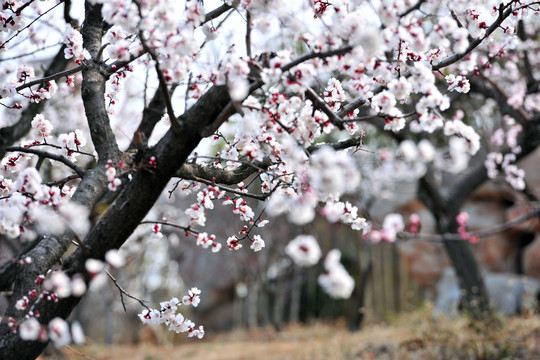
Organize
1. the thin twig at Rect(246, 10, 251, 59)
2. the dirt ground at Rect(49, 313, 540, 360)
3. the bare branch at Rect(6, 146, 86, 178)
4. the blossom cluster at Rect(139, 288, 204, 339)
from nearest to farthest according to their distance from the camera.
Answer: the thin twig at Rect(246, 10, 251, 59) < the bare branch at Rect(6, 146, 86, 178) < the blossom cluster at Rect(139, 288, 204, 339) < the dirt ground at Rect(49, 313, 540, 360)

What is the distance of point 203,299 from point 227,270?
924 millimetres

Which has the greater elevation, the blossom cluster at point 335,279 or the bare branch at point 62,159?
the bare branch at point 62,159

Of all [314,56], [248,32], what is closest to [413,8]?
[314,56]

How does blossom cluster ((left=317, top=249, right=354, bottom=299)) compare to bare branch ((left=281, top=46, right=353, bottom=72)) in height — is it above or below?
below

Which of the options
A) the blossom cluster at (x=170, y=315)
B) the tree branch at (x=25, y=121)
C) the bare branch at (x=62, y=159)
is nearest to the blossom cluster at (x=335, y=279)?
the blossom cluster at (x=170, y=315)

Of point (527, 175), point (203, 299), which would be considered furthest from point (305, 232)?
point (527, 175)

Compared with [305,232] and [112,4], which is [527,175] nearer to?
[305,232]

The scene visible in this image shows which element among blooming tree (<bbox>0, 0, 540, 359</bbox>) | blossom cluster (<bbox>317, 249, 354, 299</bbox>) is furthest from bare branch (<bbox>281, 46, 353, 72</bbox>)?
blossom cluster (<bbox>317, 249, 354, 299</bbox>)

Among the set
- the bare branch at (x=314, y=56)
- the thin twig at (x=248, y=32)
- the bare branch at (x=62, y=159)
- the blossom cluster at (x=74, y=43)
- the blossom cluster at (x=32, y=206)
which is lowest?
the blossom cluster at (x=32, y=206)

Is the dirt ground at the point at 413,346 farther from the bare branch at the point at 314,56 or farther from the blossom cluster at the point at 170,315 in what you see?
the bare branch at the point at 314,56

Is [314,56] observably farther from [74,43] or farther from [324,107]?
[74,43]

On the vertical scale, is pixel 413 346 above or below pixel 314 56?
below

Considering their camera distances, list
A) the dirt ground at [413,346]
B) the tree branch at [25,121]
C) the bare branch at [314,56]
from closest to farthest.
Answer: the bare branch at [314,56]
the tree branch at [25,121]
the dirt ground at [413,346]

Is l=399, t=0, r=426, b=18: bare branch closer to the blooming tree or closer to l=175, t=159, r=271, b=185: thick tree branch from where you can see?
the blooming tree
